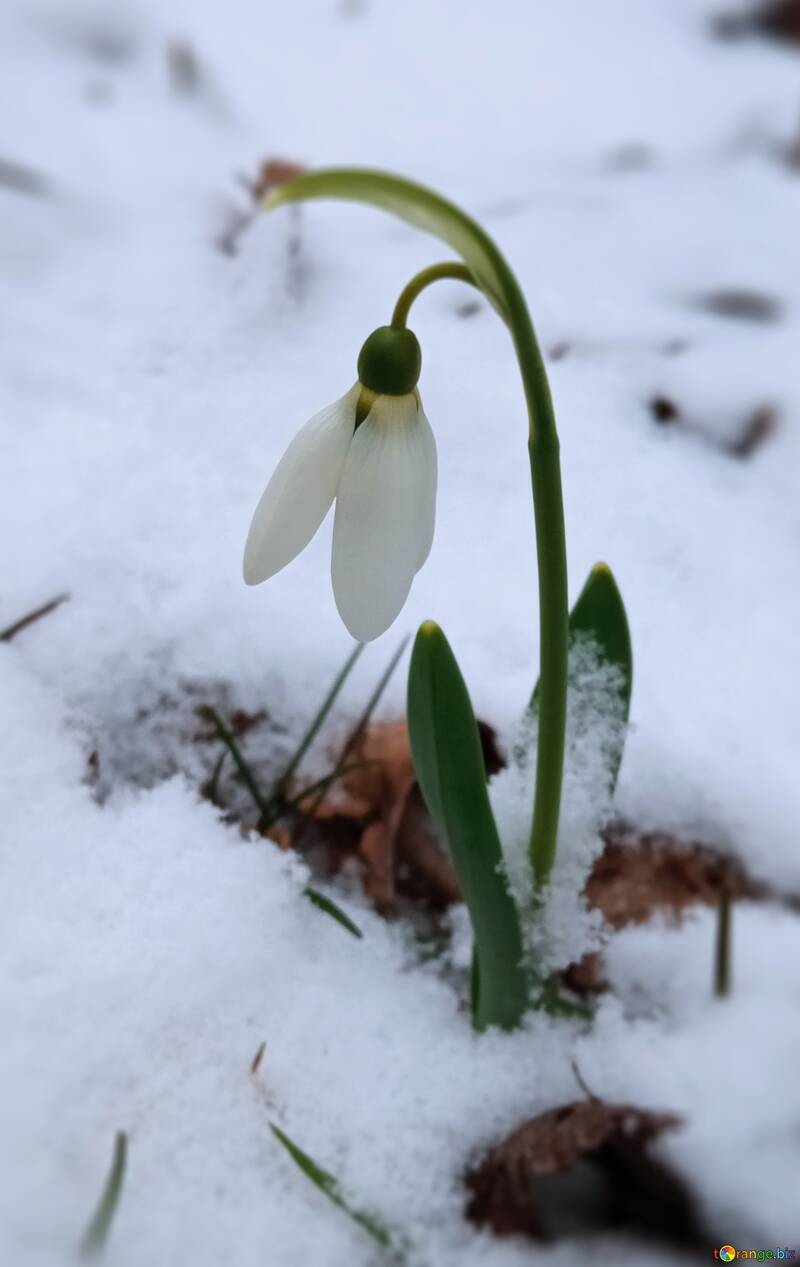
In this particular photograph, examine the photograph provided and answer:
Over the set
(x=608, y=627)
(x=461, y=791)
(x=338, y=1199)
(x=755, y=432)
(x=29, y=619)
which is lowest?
(x=338, y=1199)

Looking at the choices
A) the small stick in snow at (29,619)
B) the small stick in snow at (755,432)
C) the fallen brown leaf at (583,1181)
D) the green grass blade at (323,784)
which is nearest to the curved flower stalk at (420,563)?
the fallen brown leaf at (583,1181)

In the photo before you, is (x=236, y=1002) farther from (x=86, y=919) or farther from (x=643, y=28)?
(x=643, y=28)

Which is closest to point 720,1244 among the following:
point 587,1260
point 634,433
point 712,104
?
point 587,1260

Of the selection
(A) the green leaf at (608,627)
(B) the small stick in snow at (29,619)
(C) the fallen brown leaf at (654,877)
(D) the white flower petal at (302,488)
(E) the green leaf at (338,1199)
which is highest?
(D) the white flower petal at (302,488)

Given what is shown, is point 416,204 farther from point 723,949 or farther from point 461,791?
point 723,949

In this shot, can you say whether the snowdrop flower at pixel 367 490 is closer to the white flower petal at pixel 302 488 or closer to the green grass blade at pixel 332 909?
the white flower petal at pixel 302 488

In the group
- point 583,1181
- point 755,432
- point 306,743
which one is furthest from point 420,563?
point 755,432

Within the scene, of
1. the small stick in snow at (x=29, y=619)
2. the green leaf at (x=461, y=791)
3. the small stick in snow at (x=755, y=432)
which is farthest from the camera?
the small stick in snow at (x=755, y=432)
